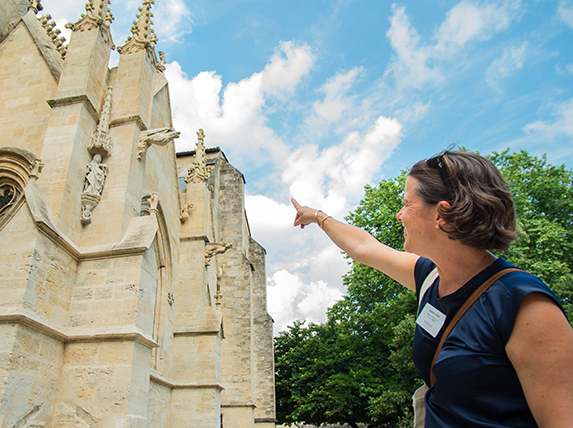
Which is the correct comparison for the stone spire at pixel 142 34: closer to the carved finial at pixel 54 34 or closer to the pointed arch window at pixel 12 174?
the carved finial at pixel 54 34

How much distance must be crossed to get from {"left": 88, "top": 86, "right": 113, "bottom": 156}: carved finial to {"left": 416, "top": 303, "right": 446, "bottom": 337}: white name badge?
7.40 metres

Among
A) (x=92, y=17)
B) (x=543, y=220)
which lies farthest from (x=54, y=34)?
(x=543, y=220)

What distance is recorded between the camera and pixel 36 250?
219 inches

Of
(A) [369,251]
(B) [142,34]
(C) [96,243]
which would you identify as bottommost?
(A) [369,251]

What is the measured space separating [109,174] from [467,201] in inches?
288

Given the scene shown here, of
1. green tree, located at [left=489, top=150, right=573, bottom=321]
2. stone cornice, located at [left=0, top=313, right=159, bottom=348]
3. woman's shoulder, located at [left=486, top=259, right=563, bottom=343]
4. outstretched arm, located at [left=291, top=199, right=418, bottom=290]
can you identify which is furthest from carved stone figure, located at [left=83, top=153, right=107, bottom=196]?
green tree, located at [left=489, top=150, right=573, bottom=321]

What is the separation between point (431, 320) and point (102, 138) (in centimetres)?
762

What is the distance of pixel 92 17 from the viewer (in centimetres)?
846

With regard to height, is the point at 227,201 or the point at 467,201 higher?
the point at 227,201

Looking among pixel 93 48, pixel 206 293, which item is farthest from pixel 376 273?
pixel 93 48

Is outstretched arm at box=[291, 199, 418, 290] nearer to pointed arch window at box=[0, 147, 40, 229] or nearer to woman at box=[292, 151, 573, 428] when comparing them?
woman at box=[292, 151, 573, 428]

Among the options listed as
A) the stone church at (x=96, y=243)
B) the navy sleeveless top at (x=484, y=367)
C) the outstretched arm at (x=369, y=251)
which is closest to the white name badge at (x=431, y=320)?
the navy sleeveless top at (x=484, y=367)

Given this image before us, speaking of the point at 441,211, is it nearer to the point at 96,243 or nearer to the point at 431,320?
the point at 431,320

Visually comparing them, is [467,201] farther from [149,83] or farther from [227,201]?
[227,201]
